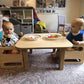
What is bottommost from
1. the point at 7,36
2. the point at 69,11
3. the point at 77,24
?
the point at 7,36

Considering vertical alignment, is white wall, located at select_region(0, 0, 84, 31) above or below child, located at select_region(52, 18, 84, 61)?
above

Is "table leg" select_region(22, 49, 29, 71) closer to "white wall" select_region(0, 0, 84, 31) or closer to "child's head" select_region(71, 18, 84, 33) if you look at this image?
"child's head" select_region(71, 18, 84, 33)

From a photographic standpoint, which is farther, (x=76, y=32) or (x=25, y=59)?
(x=76, y=32)

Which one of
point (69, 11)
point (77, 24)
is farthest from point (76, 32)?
point (69, 11)

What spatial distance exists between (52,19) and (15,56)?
10.3 ft

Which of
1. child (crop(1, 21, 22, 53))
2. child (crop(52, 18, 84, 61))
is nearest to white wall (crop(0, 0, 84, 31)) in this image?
child (crop(52, 18, 84, 61))

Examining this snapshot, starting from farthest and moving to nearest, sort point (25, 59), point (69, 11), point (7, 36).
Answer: point (69, 11) < point (7, 36) < point (25, 59)

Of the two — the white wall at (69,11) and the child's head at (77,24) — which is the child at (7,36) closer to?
the child's head at (77,24)

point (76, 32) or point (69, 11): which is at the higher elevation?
A: point (69, 11)

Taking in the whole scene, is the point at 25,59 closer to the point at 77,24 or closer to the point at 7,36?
→ the point at 7,36

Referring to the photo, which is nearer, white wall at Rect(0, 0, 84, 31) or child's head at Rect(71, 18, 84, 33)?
child's head at Rect(71, 18, 84, 33)

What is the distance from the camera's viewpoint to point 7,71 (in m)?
1.30

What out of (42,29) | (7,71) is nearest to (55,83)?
(7,71)

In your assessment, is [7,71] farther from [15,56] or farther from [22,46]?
[22,46]
